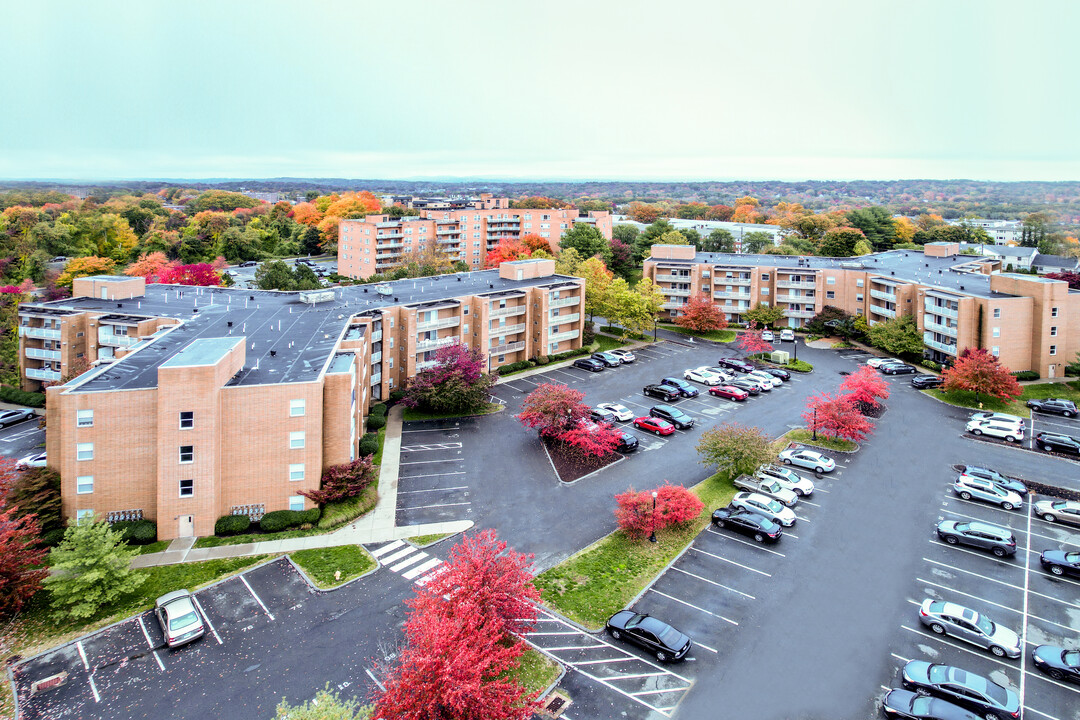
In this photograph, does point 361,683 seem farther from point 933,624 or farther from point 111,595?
point 933,624

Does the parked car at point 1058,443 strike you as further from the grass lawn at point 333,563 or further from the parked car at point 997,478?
the grass lawn at point 333,563

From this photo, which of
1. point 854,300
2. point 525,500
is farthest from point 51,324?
point 854,300

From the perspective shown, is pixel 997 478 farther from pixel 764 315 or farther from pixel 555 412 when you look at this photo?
pixel 764 315

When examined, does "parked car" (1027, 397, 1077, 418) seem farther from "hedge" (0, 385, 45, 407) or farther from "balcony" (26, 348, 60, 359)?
"hedge" (0, 385, 45, 407)

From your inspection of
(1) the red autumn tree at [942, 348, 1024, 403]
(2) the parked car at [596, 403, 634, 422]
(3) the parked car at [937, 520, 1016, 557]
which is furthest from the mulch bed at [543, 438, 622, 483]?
(1) the red autumn tree at [942, 348, 1024, 403]

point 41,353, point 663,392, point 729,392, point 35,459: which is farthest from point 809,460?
point 41,353

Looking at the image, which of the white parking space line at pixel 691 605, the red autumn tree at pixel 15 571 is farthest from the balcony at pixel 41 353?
the white parking space line at pixel 691 605
